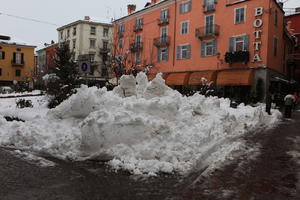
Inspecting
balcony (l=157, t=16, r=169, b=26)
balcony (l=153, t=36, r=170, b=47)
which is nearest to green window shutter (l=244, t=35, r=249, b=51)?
balcony (l=153, t=36, r=170, b=47)

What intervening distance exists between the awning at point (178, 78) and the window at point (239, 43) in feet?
17.9

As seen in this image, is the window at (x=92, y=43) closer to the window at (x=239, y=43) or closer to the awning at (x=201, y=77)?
the awning at (x=201, y=77)

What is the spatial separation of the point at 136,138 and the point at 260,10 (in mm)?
23106

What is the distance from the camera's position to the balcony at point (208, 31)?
2811cm

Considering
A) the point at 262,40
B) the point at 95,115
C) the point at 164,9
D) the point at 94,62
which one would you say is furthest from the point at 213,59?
the point at 94,62

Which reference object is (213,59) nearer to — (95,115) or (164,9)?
(164,9)

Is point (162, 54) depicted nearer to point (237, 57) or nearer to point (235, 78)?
point (237, 57)

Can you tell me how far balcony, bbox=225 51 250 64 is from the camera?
25395mm

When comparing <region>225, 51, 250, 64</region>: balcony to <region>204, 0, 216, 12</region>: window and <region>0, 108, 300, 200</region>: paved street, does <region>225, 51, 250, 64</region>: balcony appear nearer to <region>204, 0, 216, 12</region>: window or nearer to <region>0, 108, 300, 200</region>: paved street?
<region>204, 0, 216, 12</region>: window

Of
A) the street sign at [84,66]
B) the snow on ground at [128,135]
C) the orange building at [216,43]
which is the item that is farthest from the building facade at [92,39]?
the snow on ground at [128,135]

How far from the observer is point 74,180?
4.95m

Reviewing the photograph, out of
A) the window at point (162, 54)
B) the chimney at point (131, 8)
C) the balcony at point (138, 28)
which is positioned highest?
the chimney at point (131, 8)

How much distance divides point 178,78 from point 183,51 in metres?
3.49

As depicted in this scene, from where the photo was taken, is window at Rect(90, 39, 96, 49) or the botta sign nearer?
the botta sign
